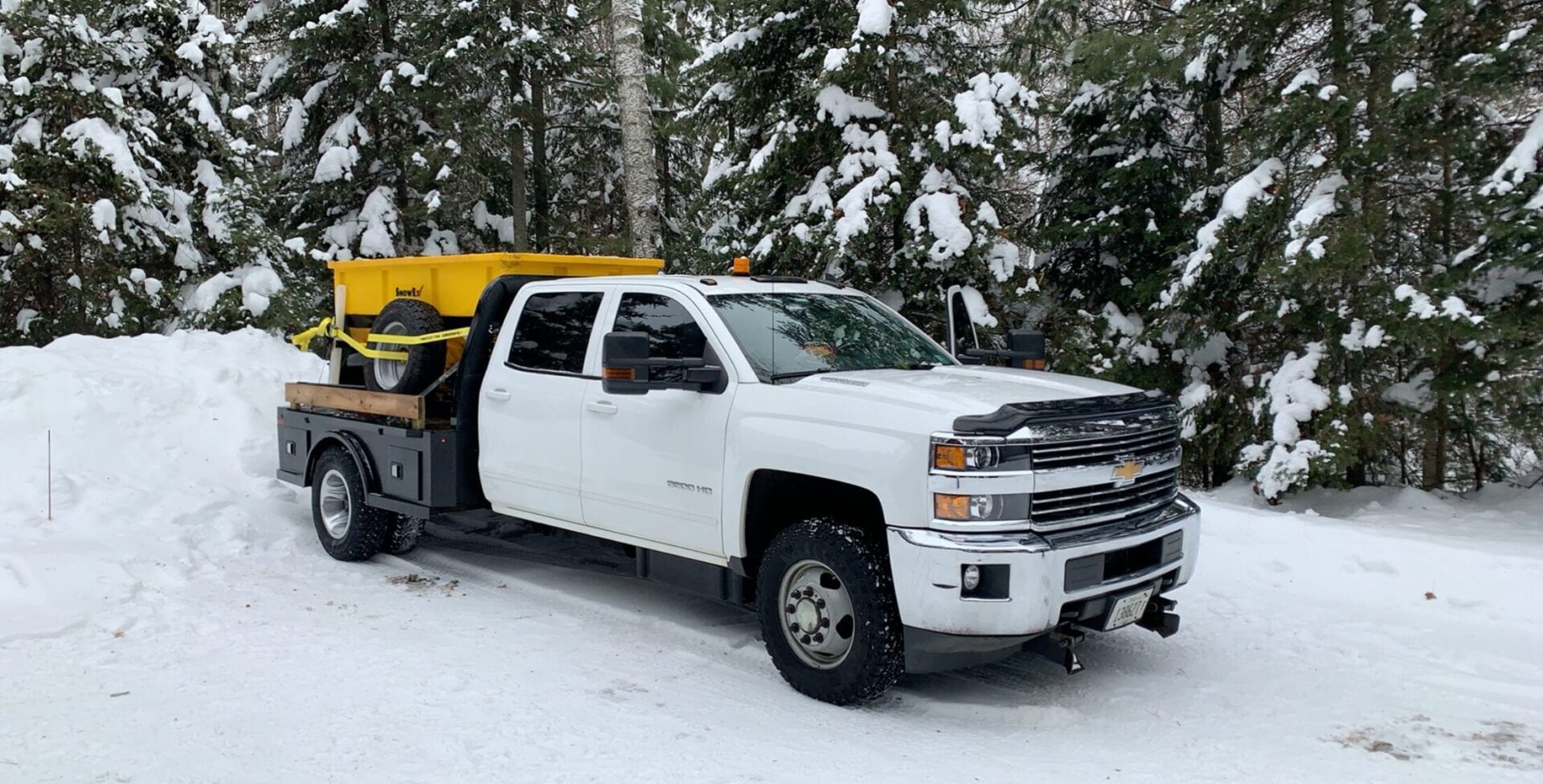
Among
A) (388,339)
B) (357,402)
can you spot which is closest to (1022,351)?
(388,339)

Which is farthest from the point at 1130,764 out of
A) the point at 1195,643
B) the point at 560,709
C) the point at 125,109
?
the point at 125,109

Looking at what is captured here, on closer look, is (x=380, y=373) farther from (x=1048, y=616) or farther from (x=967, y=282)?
(x=967, y=282)

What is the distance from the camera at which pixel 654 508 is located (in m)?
5.69

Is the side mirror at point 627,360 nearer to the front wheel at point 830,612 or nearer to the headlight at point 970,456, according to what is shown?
the front wheel at point 830,612

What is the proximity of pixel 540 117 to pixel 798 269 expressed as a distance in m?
7.03

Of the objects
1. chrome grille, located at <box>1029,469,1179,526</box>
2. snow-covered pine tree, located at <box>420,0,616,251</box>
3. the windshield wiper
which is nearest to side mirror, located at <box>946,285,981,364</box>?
the windshield wiper

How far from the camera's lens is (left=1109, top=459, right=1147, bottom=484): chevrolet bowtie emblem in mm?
4871

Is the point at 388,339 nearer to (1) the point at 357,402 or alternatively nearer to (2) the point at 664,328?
(1) the point at 357,402

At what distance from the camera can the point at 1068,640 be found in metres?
4.84

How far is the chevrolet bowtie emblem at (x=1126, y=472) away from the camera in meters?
4.87

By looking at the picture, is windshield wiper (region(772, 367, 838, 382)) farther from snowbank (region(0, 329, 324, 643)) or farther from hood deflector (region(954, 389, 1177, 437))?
snowbank (region(0, 329, 324, 643))

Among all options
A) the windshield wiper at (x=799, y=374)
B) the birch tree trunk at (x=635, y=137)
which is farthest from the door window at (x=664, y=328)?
the birch tree trunk at (x=635, y=137)

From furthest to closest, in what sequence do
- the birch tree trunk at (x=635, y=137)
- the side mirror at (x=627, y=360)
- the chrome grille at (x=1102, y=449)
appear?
1. the birch tree trunk at (x=635, y=137)
2. the side mirror at (x=627, y=360)
3. the chrome grille at (x=1102, y=449)

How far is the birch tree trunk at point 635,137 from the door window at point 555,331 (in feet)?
17.5
